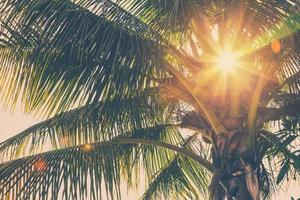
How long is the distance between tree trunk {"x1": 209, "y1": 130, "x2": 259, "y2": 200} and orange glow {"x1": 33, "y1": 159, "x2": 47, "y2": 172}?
1745 mm

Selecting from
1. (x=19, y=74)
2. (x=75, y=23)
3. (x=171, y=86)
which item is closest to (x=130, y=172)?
(x=171, y=86)

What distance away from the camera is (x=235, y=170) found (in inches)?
236

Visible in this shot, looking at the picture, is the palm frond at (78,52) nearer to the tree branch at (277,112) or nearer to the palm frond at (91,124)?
the palm frond at (91,124)

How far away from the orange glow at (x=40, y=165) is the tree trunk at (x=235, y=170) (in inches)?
68.7

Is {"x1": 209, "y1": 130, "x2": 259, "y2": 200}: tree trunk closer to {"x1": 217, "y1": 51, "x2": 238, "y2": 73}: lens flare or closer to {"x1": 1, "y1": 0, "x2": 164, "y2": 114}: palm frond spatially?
{"x1": 217, "y1": 51, "x2": 238, "y2": 73}: lens flare

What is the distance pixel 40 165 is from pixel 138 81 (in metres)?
1.34

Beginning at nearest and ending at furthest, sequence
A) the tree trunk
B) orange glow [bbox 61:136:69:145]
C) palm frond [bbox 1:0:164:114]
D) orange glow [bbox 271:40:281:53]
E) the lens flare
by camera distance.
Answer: palm frond [bbox 1:0:164:114], the tree trunk, orange glow [bbox 271:40:281:53], the lens flare, orange glow [bbox 61:136:69:145]

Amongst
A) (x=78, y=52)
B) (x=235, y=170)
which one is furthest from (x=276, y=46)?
(x=78, y=52)

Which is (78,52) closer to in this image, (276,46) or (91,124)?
(91,124)

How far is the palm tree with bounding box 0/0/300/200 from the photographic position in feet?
19.0

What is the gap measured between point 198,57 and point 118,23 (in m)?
1.47

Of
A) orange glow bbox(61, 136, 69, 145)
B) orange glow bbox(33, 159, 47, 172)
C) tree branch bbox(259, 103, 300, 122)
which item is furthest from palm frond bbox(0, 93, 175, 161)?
tree branch bbox(259, 103, 300, 122)

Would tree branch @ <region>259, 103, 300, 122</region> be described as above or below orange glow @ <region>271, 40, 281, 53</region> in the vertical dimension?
below

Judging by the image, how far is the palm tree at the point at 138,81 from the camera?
580 centimetres
